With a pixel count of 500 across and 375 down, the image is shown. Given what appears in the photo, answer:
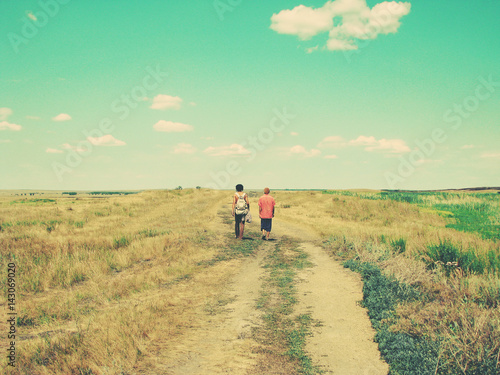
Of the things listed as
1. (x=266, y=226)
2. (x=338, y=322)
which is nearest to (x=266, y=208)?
(x=266, y=226)

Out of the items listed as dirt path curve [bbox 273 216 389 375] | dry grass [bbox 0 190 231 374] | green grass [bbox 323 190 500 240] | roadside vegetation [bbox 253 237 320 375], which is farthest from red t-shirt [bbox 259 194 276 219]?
green grass [bbox 323 190 500 240]

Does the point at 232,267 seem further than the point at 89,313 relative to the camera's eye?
Yes

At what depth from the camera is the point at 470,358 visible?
391 centimetres

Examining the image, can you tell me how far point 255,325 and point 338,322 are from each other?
1562 millimetres

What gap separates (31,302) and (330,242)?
34.5 ft

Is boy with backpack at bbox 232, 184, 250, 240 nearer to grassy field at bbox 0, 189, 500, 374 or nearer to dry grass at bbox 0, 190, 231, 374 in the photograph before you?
grassy field at bbox 0, 189, 500, 374

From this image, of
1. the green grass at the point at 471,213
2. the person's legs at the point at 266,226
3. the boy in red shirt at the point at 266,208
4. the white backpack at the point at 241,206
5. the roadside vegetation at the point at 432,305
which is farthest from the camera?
the green grass at the point at 471,213

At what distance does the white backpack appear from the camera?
13.9m

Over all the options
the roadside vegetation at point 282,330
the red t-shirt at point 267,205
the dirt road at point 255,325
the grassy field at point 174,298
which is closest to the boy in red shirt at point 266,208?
the red t-shirt at point 267,205

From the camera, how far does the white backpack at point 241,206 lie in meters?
13.9

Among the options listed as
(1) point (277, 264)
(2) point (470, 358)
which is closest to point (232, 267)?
(1) point (277, 264)

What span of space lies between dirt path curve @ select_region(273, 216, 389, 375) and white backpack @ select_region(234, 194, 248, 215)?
4882 millimetres

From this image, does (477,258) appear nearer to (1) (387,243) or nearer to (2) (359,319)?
(1) (387,243)

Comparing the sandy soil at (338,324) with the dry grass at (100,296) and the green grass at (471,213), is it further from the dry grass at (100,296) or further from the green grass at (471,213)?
the green grass at (471,213)
